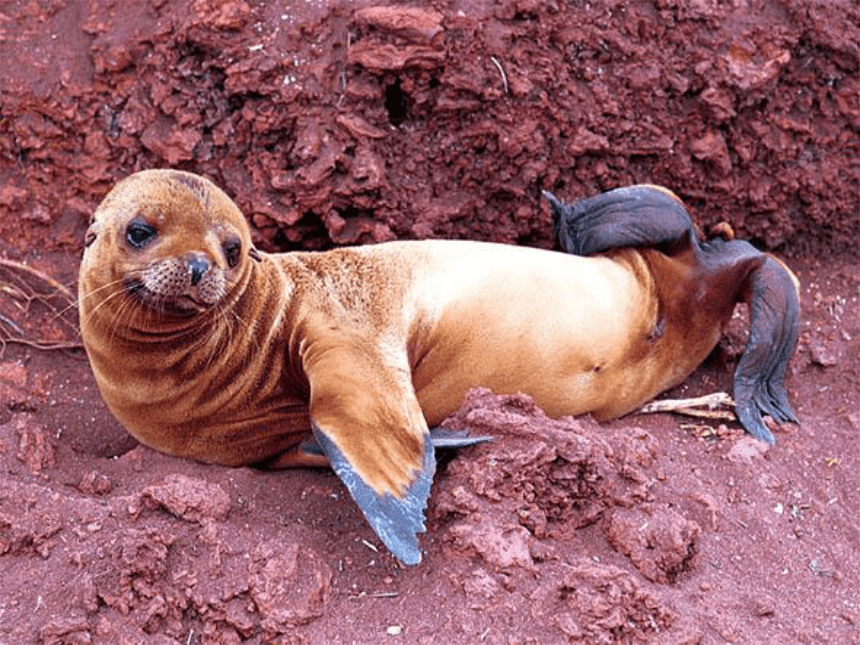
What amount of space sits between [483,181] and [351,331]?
1.55 metres

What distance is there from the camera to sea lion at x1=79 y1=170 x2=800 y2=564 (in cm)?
383

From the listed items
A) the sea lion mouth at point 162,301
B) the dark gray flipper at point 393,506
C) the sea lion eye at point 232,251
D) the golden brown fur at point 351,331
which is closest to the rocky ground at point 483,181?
the dark gray flipper at point 393,506

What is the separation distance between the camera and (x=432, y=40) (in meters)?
5.23

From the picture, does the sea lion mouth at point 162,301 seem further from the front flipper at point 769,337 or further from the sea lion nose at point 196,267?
the front flipper at point 769,337

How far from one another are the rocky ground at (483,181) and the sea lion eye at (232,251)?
0.74m

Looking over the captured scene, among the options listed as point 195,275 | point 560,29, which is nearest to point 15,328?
point 195,275

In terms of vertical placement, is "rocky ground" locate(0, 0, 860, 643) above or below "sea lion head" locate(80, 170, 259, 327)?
below

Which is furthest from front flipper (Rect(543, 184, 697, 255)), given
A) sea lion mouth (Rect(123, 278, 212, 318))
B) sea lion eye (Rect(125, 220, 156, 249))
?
sea lion eye (Rect(125, 220, 156, 249))

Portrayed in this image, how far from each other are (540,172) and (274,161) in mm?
1262

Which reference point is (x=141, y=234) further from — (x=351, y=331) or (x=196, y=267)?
(x=351, y=331)

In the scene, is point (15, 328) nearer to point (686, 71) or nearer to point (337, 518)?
point (337, 518)

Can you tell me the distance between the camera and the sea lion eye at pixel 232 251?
4.01 m

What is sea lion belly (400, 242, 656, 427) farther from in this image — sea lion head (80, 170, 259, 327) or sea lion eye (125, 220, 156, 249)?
sea lion eye (125, 220, 156, 249)

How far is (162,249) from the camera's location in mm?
3799
